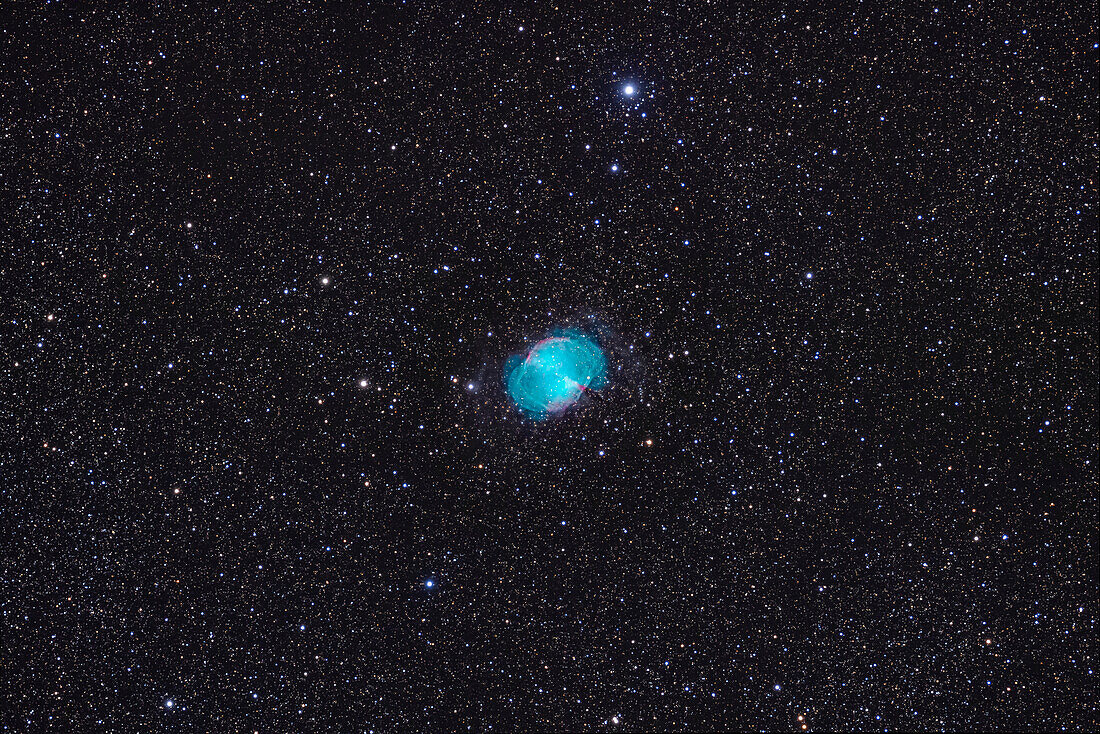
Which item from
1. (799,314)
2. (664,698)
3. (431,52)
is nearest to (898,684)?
(664,698)

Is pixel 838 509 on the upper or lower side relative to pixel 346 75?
lower

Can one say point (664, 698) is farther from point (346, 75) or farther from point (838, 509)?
point (346, 75)

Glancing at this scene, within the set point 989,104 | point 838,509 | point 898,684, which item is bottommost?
point 898,684
